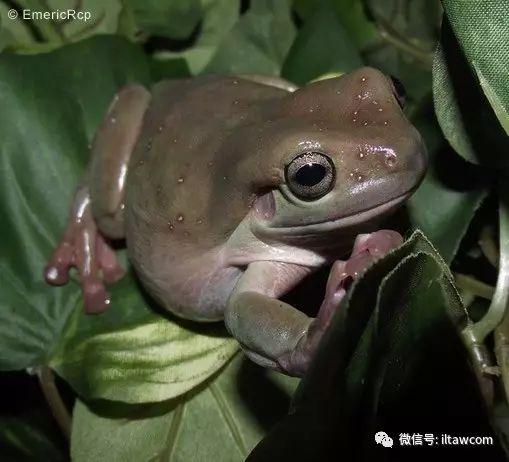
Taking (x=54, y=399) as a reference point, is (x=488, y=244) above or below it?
above

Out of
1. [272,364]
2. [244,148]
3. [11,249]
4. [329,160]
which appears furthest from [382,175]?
[11,249]

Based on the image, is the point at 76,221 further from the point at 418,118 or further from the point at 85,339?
the point at 418,118

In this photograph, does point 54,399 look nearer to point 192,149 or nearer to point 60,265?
point 60,265

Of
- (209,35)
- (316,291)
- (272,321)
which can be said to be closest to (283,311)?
(272,321)

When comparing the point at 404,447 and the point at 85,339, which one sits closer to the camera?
the point at 404,447

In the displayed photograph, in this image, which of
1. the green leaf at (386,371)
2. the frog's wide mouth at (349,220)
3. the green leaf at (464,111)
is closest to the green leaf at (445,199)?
the green leaf at (464,111)
